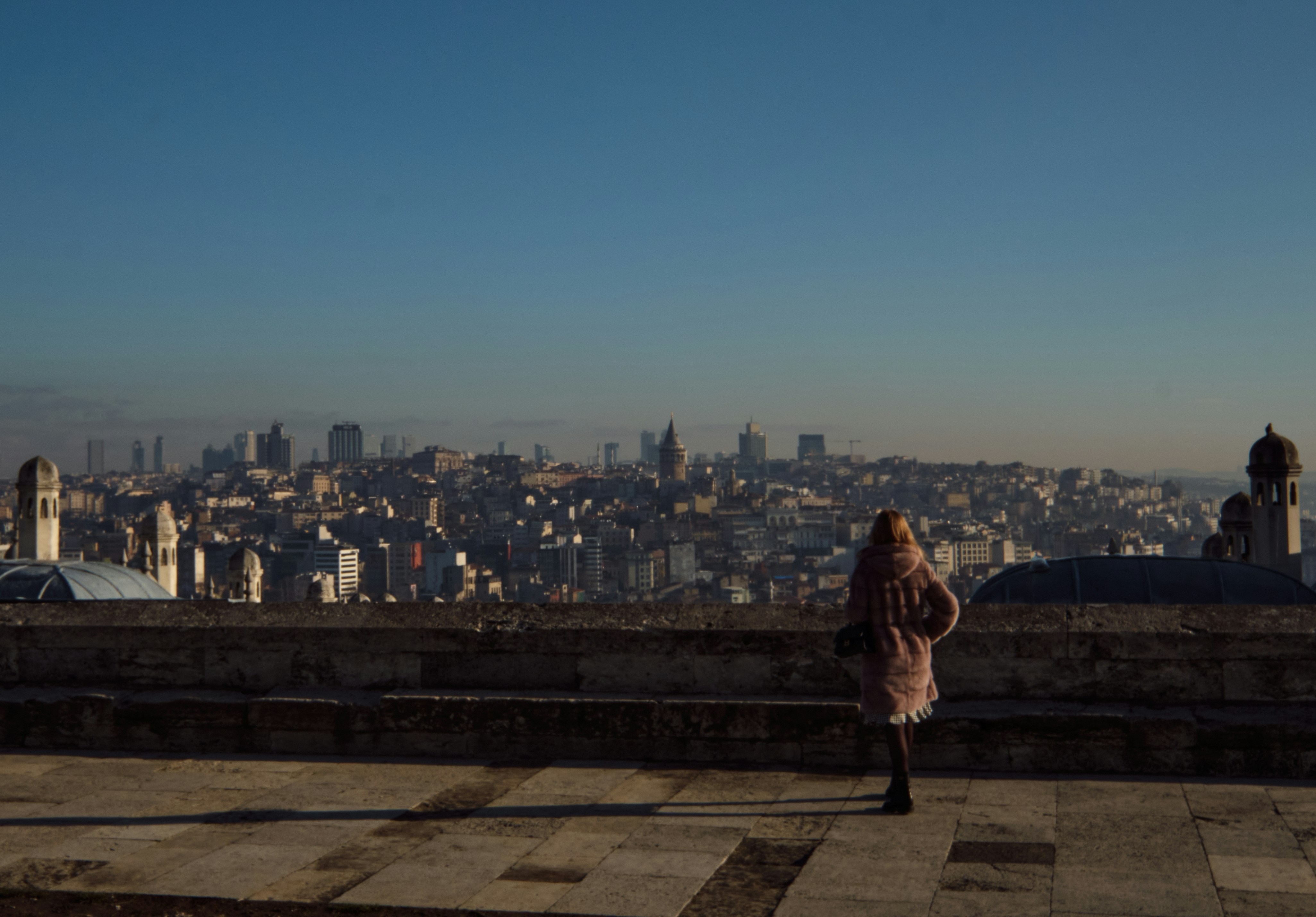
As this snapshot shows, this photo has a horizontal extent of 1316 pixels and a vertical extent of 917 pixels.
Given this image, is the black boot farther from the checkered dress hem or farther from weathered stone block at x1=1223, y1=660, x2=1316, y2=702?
weathered stone block at x1=1223, y1=660, x2=1316, y2=702

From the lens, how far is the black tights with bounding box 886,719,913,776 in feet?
16.8

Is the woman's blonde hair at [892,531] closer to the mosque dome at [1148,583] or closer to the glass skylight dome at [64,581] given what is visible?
the mosque dome at [1148,583]

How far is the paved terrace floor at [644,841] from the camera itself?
13.3ft

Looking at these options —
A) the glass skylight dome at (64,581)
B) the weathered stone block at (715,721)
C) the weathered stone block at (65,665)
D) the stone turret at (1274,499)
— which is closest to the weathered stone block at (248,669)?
the weathered stone block at (65,665)

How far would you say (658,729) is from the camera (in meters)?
6.22

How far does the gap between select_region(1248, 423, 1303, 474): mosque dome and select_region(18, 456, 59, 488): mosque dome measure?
2738 centimetres

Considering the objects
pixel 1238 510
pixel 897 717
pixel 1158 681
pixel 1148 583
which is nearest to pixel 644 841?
pixel 897 717

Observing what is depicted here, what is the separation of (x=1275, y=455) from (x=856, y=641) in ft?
77.4

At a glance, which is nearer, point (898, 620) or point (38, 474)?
point (898, 620)

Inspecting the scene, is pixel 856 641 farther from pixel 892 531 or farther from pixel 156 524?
pixel 156 524

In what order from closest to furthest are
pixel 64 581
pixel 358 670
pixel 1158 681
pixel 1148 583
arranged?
pixel 1158 681 → pixel 358 670 → pixel 1148 583 → pixel 64 581

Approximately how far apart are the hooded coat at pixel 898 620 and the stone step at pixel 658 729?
0.71 metres

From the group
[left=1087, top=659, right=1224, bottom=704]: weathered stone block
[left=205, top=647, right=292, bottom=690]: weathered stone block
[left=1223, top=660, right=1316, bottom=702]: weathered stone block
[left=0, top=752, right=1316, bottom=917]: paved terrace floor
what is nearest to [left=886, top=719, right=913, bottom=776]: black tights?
[left=0, top=752, right=1316, bottom=917]: paved terrace floor

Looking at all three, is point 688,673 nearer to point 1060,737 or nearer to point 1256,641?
point 1060,737
